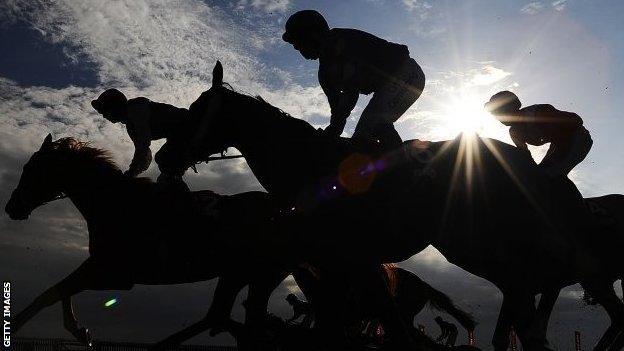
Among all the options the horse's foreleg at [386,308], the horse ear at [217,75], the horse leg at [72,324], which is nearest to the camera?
the horse's foreleg at [386,308]

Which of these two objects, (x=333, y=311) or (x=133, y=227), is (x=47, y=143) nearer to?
(x=133, y=227)

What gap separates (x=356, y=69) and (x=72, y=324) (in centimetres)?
502

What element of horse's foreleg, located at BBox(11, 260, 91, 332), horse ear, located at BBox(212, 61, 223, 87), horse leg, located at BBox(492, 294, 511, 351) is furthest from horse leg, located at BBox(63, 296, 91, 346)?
horse leg, located at BBox(492, 294, 511, 351)

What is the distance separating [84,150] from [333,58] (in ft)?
15.1

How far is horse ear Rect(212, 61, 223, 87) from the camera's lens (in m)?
4.18

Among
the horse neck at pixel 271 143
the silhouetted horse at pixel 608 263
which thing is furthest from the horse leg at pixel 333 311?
the silhouetted horse at pixel 608 263

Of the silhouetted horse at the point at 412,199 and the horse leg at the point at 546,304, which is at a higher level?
the silhouetted horse at the point at 412,199

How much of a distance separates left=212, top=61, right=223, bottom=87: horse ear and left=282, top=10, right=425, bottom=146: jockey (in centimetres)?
78

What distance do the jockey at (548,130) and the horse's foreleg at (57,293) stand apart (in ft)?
17.3

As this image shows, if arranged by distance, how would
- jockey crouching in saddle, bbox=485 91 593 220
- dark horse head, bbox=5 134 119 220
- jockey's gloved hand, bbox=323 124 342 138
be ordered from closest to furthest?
jockey's gloved hand, bbox=323 124 342 138, jockey crouching in saddle, bbox=485 91 593 220, dark horse head, bbox=5 134 119 220

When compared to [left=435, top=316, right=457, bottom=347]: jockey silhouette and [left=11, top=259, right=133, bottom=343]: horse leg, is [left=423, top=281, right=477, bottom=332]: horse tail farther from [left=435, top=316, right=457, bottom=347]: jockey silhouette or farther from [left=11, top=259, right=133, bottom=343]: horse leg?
[left=11, top=259, right=133, bottom=343]: horse leg

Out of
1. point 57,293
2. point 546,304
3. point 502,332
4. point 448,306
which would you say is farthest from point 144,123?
point 448,306

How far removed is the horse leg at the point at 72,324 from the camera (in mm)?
6789

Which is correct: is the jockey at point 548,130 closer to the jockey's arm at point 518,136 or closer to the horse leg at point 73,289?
the jockey's arm at point 518,136
